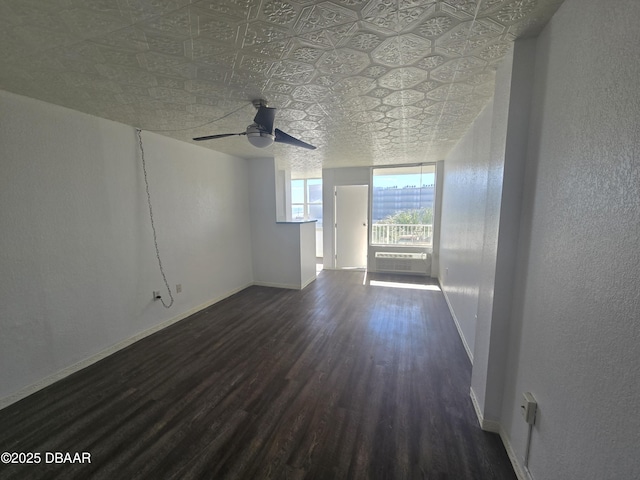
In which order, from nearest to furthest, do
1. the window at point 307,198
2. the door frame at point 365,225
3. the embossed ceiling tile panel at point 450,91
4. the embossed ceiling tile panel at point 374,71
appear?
1. the embossed ceiling tile panel at point 374,71
2. the embossed ceiling tile panel at point 450,91
3. the door frame at point 365,225
4. the window at point 307,198

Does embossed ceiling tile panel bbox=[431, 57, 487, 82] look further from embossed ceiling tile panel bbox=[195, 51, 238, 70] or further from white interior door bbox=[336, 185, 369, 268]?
white interior door bbox=[336, 185, 369, 268]

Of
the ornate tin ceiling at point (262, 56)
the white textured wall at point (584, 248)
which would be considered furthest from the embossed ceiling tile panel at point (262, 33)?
the white textured wall at point (584, 248)

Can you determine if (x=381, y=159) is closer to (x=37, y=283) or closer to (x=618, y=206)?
(x=618, y=206)

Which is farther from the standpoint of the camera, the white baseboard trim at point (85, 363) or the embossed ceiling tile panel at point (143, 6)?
the white baseboard trim at point (85, 363)

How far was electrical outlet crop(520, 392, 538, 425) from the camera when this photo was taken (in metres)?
1.17

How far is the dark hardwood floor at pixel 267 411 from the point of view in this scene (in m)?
1.34

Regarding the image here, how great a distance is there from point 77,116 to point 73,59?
3.23ft

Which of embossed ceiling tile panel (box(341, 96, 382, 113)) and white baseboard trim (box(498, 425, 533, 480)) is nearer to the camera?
white baseboard trim (box(498, 425, 533, 480))

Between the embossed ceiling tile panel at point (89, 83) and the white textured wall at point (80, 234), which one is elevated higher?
the embossed ceiling tile panel at point (89, 83)

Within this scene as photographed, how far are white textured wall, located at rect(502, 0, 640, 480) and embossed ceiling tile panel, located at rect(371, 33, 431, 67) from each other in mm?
564

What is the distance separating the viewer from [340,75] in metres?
1.59

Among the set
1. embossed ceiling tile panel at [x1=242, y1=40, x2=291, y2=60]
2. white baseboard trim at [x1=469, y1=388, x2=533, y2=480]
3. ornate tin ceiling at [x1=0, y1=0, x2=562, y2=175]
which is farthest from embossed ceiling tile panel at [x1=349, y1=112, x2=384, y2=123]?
white baseboard trim at [x1=469, y1=388, x2=533, y2=480]

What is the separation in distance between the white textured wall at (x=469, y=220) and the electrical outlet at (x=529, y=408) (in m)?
0.78

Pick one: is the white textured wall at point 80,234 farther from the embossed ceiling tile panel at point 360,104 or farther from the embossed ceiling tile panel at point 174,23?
the embossed ceiling tile panel at point 360,104
